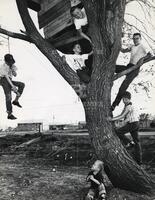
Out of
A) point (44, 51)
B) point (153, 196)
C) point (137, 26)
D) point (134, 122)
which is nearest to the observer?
point (153, 196)

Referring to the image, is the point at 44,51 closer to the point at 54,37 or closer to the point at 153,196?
the point at 54,37

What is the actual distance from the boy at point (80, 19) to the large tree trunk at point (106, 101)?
19.1 inches

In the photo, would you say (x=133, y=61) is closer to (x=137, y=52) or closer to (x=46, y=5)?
(x=137, y=52)

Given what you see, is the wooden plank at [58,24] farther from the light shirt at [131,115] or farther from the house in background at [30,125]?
the house in background at [30,125]

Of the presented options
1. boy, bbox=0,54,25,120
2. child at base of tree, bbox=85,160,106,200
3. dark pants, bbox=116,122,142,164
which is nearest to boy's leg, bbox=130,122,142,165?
dark pants, bbox=116,122,142,164

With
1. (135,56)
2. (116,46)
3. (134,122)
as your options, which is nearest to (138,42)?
(135,56)

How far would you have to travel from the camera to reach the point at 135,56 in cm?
514

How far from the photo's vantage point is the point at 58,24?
5.54 m

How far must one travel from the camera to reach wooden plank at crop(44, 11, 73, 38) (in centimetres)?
533

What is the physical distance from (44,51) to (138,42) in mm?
Result: 1793

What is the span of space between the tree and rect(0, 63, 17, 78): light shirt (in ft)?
3.96

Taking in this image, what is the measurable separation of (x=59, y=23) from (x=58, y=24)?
0.12 ft

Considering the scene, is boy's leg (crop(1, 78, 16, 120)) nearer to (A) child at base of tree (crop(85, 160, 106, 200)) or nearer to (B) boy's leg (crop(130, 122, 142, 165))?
(A) child at base of tree (crop(85, 160, 106, 200))

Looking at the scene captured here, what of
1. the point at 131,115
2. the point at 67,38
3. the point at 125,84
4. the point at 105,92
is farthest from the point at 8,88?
the point at 131,115
